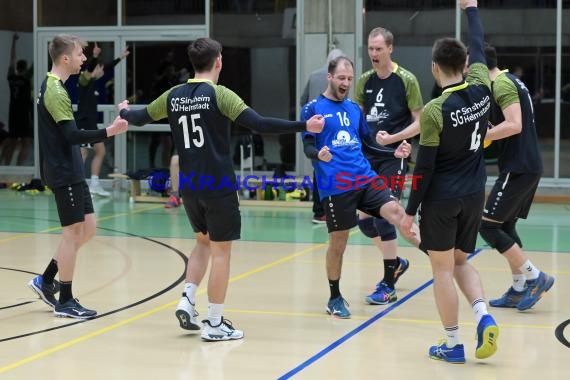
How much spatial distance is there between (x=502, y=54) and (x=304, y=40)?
3.27 m

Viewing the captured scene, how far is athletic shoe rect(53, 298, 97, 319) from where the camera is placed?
750 cm

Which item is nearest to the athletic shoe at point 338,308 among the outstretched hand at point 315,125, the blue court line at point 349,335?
the blue court line at point 349,335

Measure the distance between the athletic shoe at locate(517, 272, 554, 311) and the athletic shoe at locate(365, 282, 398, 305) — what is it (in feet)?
3.32

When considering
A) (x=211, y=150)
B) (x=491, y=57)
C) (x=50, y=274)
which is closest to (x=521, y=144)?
(x=491, y=57)

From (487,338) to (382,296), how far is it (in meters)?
2.06

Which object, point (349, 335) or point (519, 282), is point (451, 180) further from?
point (519, 282)

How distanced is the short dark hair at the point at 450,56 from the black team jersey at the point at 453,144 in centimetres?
11

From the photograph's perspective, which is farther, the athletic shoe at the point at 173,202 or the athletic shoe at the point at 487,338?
the athletic shoe at the point at 173,202

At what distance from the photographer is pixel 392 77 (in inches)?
336

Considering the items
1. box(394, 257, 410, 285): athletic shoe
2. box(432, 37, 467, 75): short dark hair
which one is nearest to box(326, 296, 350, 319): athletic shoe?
box(394, 257, 410, 285): athletic shoe

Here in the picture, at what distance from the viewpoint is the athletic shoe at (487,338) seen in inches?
240

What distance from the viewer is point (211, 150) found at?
22.0 ft

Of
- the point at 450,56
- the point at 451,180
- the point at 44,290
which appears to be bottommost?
the point at 44,290

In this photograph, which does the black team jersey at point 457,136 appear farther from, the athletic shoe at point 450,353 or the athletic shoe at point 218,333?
the athletic shoe at point 218,333
